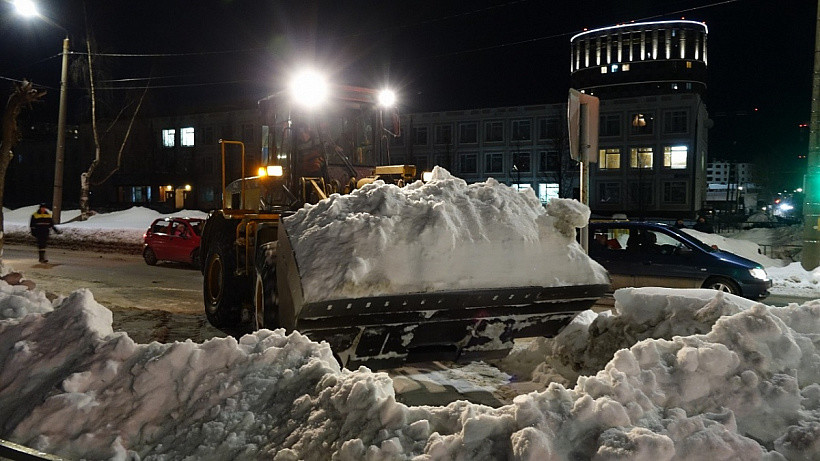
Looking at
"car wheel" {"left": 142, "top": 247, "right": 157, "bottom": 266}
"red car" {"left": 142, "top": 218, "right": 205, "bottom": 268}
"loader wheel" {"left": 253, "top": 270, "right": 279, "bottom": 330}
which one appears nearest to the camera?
"loader wheel" {"left": 253, "top": 270, "right": 279, "bottom": 330}

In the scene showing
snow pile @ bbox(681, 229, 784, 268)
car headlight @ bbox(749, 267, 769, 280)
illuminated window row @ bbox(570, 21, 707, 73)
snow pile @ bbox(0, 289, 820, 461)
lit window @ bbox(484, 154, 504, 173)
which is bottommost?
snow pile @ bbox(681, 229, 784, 268)

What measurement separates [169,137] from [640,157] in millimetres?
38475

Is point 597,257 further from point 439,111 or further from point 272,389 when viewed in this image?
point 439,111

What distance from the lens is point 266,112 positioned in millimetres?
9117

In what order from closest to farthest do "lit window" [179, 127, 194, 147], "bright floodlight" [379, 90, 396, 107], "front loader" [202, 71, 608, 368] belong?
1. "front loader" [202, 71, 608, 368]
2. "bright floodlight" [379, 90, 396, 107]
3. "lit window" [179, 127, 194, 147]

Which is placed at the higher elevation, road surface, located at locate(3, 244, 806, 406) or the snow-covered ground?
the snow-covered ground

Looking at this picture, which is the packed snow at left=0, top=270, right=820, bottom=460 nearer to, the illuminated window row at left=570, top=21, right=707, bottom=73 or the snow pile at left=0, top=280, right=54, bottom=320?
the snow pile at left=0, top=280, right=54, bottom=320

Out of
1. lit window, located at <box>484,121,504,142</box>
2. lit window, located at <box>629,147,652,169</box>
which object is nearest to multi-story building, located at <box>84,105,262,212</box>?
lit window, located at <box>484,121,504,142</box>

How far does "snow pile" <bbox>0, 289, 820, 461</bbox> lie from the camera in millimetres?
3461

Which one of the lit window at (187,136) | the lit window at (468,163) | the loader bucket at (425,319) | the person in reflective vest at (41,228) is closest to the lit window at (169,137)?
the lit window at (187,136)

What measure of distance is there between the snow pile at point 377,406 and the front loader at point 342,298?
3.18 ft

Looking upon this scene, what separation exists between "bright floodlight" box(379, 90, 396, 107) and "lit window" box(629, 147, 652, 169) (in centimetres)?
4426

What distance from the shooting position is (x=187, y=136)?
2212 inches

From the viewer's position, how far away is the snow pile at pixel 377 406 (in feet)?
11.4
